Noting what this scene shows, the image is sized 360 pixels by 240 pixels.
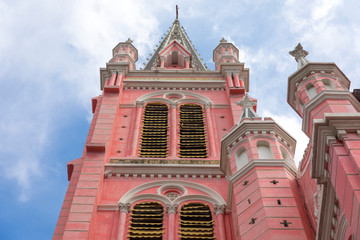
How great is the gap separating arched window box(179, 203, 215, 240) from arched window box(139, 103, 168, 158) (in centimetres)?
433

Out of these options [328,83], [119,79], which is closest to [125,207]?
[328,83]

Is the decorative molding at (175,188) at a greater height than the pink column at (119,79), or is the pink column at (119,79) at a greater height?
the pink column at (119,79)

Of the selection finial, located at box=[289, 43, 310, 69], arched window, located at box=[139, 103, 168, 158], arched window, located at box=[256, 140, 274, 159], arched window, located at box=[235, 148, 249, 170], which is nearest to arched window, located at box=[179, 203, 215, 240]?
arched window, located at box=[235, 148, 249, 170]

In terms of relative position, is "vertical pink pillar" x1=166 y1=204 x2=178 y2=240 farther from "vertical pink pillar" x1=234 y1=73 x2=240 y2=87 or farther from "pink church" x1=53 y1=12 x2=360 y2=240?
"vertical pink pillar" x1=234 y1=73 x2=240 y2=87

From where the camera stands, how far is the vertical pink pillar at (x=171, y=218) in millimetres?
18625

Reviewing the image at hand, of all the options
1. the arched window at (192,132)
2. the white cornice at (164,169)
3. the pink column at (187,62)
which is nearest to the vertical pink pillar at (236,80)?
the arched window at (192,132)

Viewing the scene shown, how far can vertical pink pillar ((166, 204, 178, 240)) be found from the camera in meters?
18.6

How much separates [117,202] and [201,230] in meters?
3.45

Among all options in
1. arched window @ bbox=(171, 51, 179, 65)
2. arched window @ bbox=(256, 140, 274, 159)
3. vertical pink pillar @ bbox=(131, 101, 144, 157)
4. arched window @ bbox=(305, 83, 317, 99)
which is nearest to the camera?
arched window @ bbox=(305, 83, 317, 99)

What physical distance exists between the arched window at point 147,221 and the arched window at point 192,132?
433 centimetres

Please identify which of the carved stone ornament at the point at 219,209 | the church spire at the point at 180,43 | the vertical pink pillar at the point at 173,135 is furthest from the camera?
the church spire at the point at 180,43

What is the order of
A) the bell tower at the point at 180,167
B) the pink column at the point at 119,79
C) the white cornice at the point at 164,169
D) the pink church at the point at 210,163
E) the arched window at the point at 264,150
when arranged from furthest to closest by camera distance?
the pink column at the point at 119,79, the white cornice at the point at 164,169, the arched window at the point at 264,150, the bell tower at the point at 180,167, the pink church at the point at 210,163

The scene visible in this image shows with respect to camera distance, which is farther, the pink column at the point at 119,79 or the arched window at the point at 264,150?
the pink column at the point at 119,79

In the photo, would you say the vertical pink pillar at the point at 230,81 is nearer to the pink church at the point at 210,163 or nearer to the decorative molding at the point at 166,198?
the pink church at the point at 210,163
